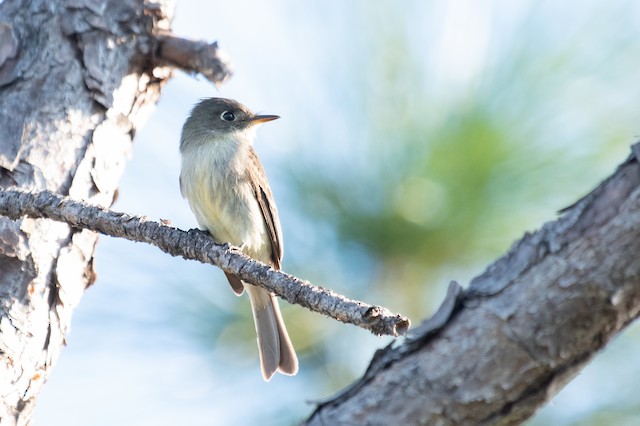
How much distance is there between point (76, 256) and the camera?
3.20 meters

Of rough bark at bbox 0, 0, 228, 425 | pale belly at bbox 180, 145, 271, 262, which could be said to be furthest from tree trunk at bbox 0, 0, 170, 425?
pale belly at bbox 180, 145, 271, 262

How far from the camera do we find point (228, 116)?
517cm

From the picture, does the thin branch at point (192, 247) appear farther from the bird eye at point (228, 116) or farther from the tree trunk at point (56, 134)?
the bird eye at point (228, 116)

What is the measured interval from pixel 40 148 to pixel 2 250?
462 millimetres

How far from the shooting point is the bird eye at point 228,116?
203 inches

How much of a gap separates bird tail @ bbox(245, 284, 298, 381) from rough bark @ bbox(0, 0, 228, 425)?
33.1 inches

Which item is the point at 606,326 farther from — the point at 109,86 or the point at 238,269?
the point at 109,86

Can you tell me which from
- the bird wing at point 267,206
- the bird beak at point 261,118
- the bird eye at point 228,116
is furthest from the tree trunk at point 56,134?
the bird eye at point 228,116

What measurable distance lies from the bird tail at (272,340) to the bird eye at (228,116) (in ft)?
5.07

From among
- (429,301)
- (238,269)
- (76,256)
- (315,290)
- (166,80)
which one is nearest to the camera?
(315,290)

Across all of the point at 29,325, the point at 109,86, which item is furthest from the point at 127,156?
the point at 29,325

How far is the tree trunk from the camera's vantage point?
2.96m

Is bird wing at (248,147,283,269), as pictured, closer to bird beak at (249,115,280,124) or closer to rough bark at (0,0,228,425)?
bird beak at (249,115,280,124)

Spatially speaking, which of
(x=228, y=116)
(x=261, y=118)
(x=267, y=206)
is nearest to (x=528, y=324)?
(x=267, y=206)
